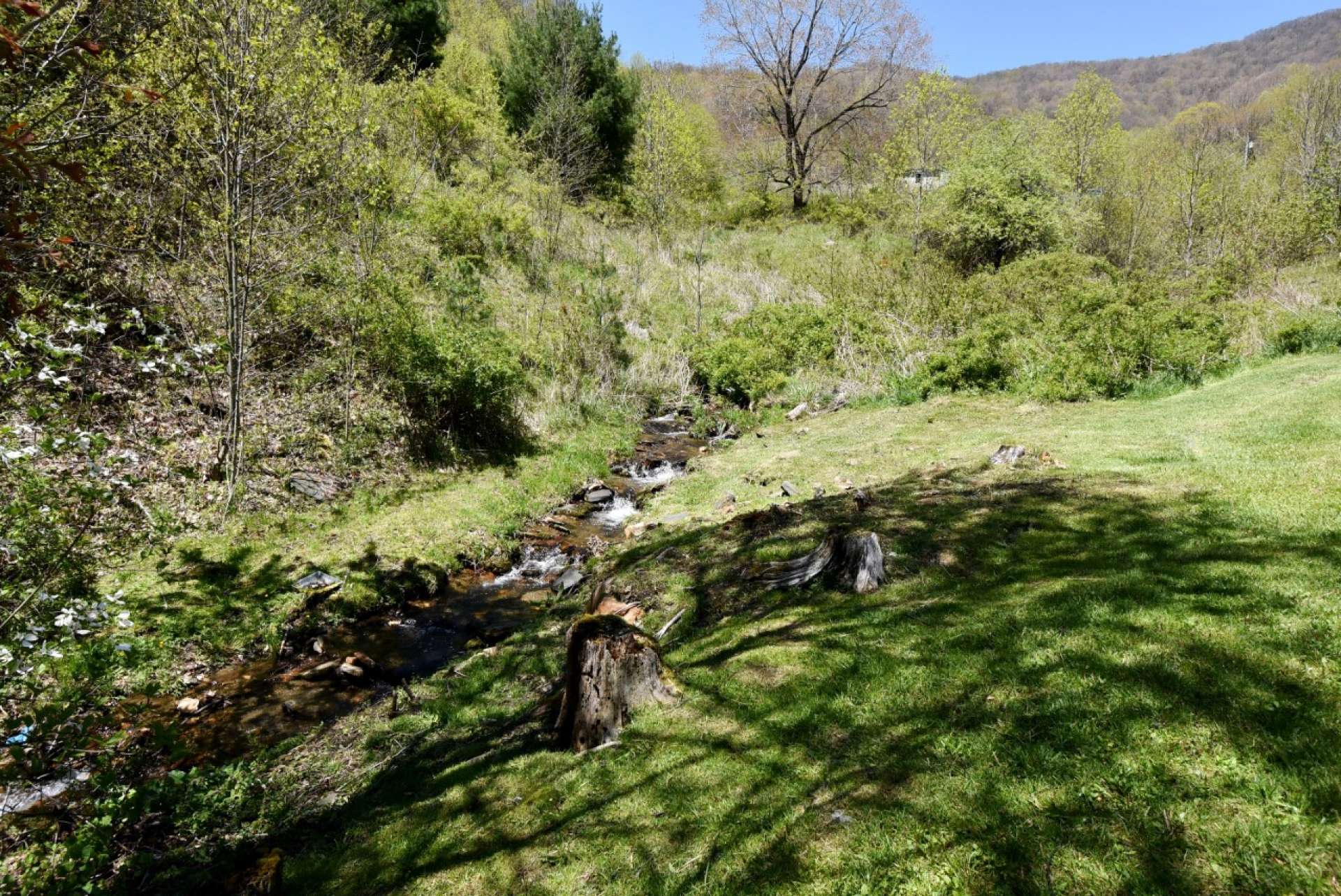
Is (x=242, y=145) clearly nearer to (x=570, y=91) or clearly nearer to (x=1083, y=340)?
(x=1083, y=340)

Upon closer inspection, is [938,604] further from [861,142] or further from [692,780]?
[861,142]

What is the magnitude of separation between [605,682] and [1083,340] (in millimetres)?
12075

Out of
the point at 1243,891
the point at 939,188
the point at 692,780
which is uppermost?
the point at 939,188

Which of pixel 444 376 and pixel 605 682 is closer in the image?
pixel 605 682

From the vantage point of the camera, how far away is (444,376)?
10062mm

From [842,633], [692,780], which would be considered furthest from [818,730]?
[842,633]

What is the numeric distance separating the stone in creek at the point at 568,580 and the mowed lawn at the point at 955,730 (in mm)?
1382

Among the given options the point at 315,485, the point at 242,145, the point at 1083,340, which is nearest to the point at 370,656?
the point at 315,485

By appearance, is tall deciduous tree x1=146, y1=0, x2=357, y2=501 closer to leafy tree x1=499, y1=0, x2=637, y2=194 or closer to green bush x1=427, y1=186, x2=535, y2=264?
green bush x1=427, y1=186, x2=535, y2=264

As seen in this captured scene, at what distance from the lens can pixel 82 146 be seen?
6664mm

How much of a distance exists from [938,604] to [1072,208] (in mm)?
21218

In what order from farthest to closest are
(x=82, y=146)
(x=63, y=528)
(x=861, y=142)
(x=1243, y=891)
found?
(x=861, y=142)
(x=82, y=146)
(x=63, y=528)
(x=1243, y=891)

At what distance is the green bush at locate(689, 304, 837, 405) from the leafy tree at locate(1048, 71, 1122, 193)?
54.5ft

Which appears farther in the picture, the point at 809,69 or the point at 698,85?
the point at 698,85
